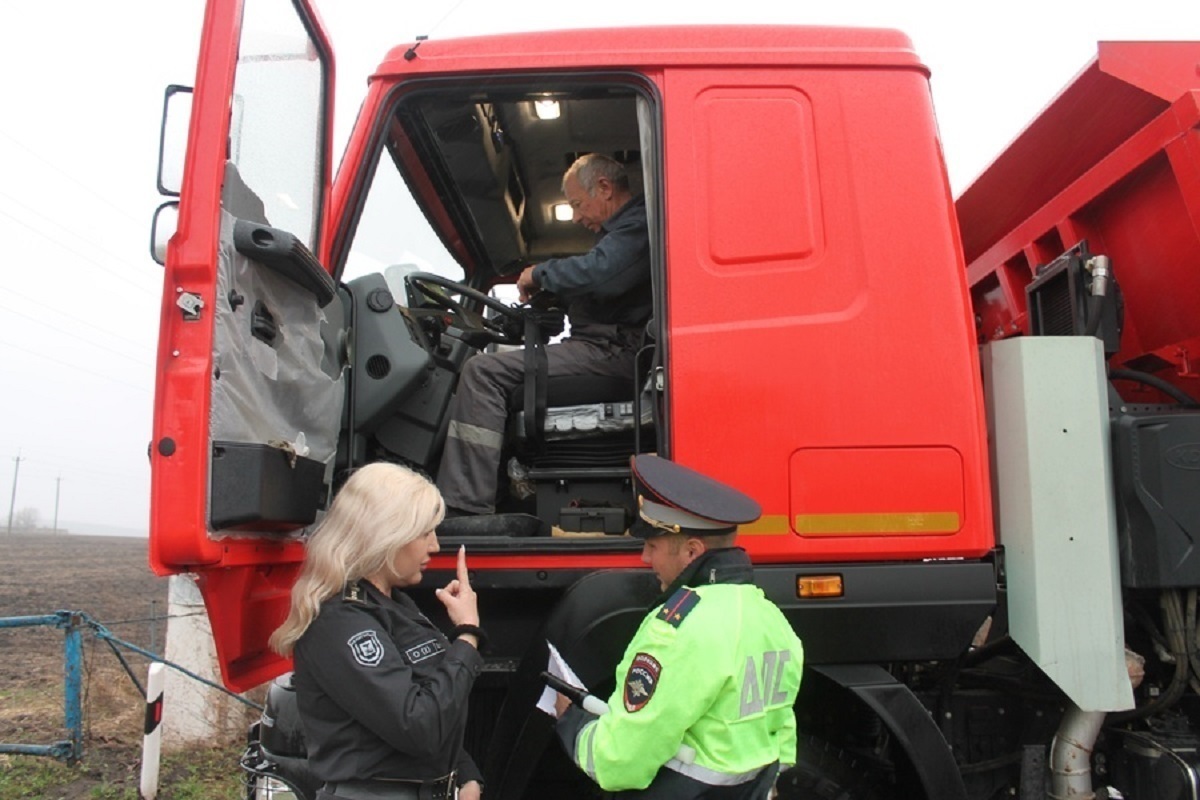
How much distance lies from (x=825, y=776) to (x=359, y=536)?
1342 mm

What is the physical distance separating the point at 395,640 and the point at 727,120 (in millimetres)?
1585

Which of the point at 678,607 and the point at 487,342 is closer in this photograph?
the point at 678,607

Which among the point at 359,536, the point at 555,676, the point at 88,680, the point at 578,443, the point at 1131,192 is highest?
the point at 1131,192

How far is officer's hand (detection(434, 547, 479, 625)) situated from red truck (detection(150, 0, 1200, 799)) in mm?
219

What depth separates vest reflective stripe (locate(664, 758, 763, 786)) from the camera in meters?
1.68

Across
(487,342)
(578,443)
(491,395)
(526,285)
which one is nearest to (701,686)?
(578,443)

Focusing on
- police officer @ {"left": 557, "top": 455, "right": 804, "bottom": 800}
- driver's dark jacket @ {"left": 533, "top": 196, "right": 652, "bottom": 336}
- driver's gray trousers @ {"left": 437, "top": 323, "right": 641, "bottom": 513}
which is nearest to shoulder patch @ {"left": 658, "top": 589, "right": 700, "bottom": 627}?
police officer @ {"left": 557, "top": 455, "right": 804, "bottom": 800}

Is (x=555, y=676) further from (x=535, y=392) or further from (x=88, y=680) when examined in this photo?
(x=88, y=680)

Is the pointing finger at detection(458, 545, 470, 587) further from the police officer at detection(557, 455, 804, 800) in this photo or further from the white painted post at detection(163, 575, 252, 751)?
the white painted post at detection(163, 575, 252, 751)

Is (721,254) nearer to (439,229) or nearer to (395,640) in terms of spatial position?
(395,640)

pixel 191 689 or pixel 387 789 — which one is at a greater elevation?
pixel 387 789

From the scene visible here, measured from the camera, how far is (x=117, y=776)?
513 cm


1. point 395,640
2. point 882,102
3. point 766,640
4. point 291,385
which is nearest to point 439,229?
point 291,385

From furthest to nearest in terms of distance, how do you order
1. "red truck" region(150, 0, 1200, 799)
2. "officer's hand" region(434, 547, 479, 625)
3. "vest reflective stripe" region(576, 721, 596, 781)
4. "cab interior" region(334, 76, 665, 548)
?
"cab interior" region(334, 76, 665, 548), "red truck" region(150, 0, 1200, 799), "officer's hand" region(434, 547, 479, 625), "vest reflective stripe" region(576, 721, 596, 781)
